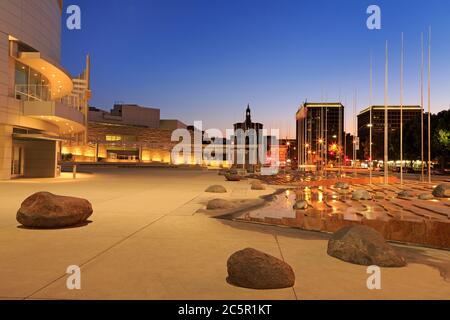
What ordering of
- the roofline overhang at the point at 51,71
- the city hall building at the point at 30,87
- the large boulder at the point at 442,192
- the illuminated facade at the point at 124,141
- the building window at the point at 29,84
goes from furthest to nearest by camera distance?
1. the illuminated facade at the point at 124,141
2. the building window at the point at 29,84
3. the roofline overhang at the point at 51,71
4. the city hall building at the point at 30,87
5. the large boulder at the point at 442,192

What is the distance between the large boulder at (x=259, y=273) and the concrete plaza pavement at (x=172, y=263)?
133 mm

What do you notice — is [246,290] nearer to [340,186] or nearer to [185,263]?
[185,263]

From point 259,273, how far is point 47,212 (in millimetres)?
6736

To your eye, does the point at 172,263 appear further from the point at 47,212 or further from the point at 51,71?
the point at 51,71

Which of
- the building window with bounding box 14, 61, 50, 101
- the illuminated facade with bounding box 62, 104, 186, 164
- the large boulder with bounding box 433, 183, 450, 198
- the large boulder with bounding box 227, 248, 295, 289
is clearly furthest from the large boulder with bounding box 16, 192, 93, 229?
the illuminated facade with bounding box 62, 104, 186, 164

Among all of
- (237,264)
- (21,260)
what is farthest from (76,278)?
(237,264)

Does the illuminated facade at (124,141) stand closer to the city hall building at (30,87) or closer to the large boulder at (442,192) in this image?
the city hall building at (30,87)

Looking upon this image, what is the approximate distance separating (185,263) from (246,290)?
1.73 meters

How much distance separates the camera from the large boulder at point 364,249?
695cm

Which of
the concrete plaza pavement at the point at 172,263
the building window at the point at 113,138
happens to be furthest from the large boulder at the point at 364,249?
the building window at the point at 113,138

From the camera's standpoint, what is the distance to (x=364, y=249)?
7.12 m

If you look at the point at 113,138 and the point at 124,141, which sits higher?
the point at 113,138

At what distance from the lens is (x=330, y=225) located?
35.6 ft

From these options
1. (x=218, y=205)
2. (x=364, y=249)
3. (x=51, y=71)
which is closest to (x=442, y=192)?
(x=218, y=205)
